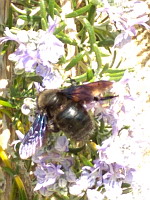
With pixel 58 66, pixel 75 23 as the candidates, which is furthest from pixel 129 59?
pixel 58 66

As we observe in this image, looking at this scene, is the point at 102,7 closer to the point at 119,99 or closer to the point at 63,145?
the point at 119,99

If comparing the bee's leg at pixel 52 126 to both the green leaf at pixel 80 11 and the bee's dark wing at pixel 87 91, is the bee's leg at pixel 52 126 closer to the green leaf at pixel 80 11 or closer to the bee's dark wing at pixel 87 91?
the bee's dark wing at pixel 87 91

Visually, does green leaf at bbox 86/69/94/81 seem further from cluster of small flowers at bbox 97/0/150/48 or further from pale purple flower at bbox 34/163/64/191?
pale purple flower at bbox 34/163/64/191

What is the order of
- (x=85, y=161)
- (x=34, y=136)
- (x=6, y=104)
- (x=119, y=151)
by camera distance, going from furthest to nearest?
(x=6, y=104), (x=85, y=161), (x=119, y=151), (x=34, y=136)

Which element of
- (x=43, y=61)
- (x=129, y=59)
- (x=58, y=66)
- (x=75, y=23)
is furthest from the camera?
(x=129, y=59)

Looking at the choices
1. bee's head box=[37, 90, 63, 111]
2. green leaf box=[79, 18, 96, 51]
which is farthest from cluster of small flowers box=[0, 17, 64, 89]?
green leaf box=[79, 18, 96, 51]

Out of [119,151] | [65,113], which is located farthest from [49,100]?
[119,151]

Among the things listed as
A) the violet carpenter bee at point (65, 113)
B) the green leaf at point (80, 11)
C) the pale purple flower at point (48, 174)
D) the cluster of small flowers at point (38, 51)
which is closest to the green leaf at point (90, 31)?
the green leaf at point (80, 11)

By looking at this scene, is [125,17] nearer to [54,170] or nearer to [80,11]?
[80,11]
